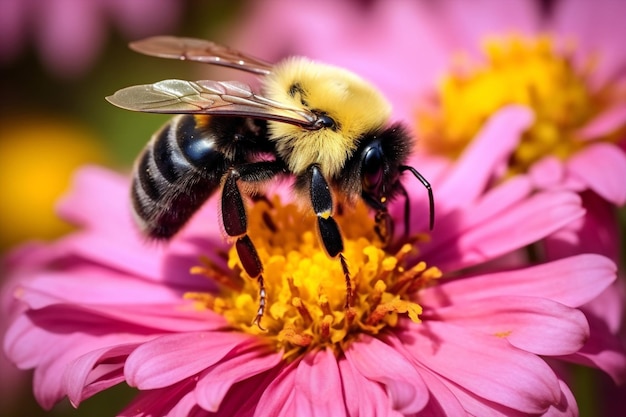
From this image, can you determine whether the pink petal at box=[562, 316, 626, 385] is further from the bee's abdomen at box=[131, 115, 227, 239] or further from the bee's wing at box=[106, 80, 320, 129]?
the bee's abdomen at box=[131, 115, 227, 239]

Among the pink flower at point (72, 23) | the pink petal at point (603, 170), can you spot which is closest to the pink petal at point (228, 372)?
the pink petal at point (603, 170)

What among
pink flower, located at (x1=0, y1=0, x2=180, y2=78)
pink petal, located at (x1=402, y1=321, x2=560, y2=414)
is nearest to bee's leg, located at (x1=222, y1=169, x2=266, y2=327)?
pink petal, located at (x1=402, y1=321, x2=560, y2=414)

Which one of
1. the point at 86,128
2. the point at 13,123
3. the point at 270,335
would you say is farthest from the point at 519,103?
the point at 13,123

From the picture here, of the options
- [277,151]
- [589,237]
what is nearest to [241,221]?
[277,151]

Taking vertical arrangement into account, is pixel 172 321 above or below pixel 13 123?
above

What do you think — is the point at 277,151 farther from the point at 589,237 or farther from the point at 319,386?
the point at 589,237

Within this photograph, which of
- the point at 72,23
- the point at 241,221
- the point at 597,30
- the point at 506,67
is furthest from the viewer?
the point at 72,23

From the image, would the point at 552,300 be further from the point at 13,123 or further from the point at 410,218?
the point at 13,123
